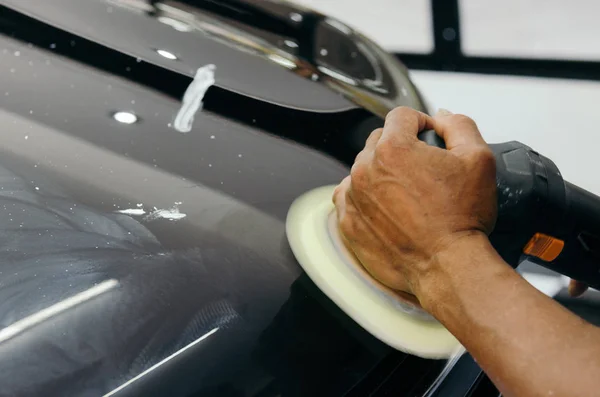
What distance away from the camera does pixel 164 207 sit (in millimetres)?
600

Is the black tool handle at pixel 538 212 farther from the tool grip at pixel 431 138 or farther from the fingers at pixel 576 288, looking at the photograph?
the fingers at pixel 576 288

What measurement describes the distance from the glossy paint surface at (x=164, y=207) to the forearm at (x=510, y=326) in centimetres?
11

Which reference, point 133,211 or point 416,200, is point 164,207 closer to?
point 133,211

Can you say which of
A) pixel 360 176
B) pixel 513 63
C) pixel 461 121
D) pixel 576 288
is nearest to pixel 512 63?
pixel 513 63

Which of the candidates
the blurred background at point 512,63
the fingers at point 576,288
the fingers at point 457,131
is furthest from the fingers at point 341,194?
the blurred background at point 512,63

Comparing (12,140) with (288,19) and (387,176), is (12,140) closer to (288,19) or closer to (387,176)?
(387,176)

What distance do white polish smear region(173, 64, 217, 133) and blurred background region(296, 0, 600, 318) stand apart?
1.32 m

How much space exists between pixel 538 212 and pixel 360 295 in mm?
224

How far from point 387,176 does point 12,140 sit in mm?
409

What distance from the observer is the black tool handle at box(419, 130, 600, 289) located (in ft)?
2.08

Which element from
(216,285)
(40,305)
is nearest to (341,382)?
(216,285)

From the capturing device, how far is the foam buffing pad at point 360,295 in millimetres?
607

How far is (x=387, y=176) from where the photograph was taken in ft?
1.91

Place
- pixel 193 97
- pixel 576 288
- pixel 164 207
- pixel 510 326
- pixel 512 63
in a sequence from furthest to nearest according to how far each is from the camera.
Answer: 1. pixel 512 63
2. pixel 576 288
3. pixel 193 97
4. pixel 164 207
5. pixel 510 326
